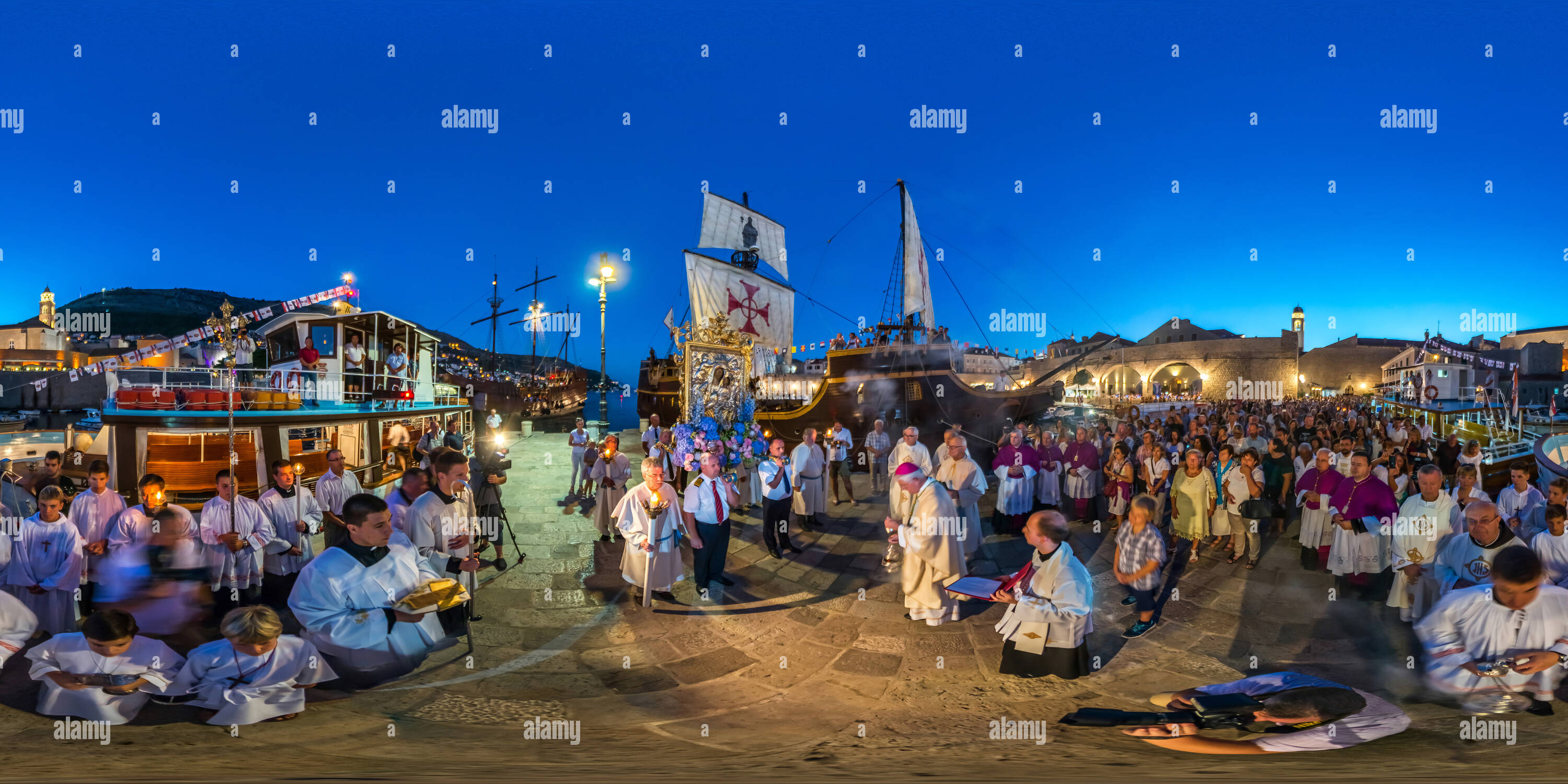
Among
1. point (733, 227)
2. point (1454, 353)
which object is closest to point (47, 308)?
point (733, 227)

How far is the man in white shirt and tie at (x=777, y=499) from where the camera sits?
8.80 meters

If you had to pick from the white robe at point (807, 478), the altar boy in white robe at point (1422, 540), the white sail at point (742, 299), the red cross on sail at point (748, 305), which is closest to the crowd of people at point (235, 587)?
the white robe at point (807, 478)

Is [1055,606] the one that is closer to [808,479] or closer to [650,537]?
[650,537]

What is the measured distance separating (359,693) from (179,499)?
850cm

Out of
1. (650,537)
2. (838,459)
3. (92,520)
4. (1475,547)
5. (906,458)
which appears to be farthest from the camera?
(838,459)

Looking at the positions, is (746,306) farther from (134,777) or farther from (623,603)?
(134,777)

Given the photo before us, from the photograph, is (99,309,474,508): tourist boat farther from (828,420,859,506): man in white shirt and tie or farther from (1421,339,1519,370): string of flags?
(1421,339,1519,370): string of flags

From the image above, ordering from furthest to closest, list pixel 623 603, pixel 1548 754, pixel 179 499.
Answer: pixel 179 499, pixel 623 603, pixel 1548 754

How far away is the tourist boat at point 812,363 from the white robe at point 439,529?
7.50 m

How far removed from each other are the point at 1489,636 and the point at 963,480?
4565 mm

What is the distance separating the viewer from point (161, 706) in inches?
158

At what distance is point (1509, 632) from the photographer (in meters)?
4.22

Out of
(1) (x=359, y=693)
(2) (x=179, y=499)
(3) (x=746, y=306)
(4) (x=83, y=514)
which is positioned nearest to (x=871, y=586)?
(1) (x=359, y=693)

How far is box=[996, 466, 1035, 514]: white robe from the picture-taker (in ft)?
33.0
